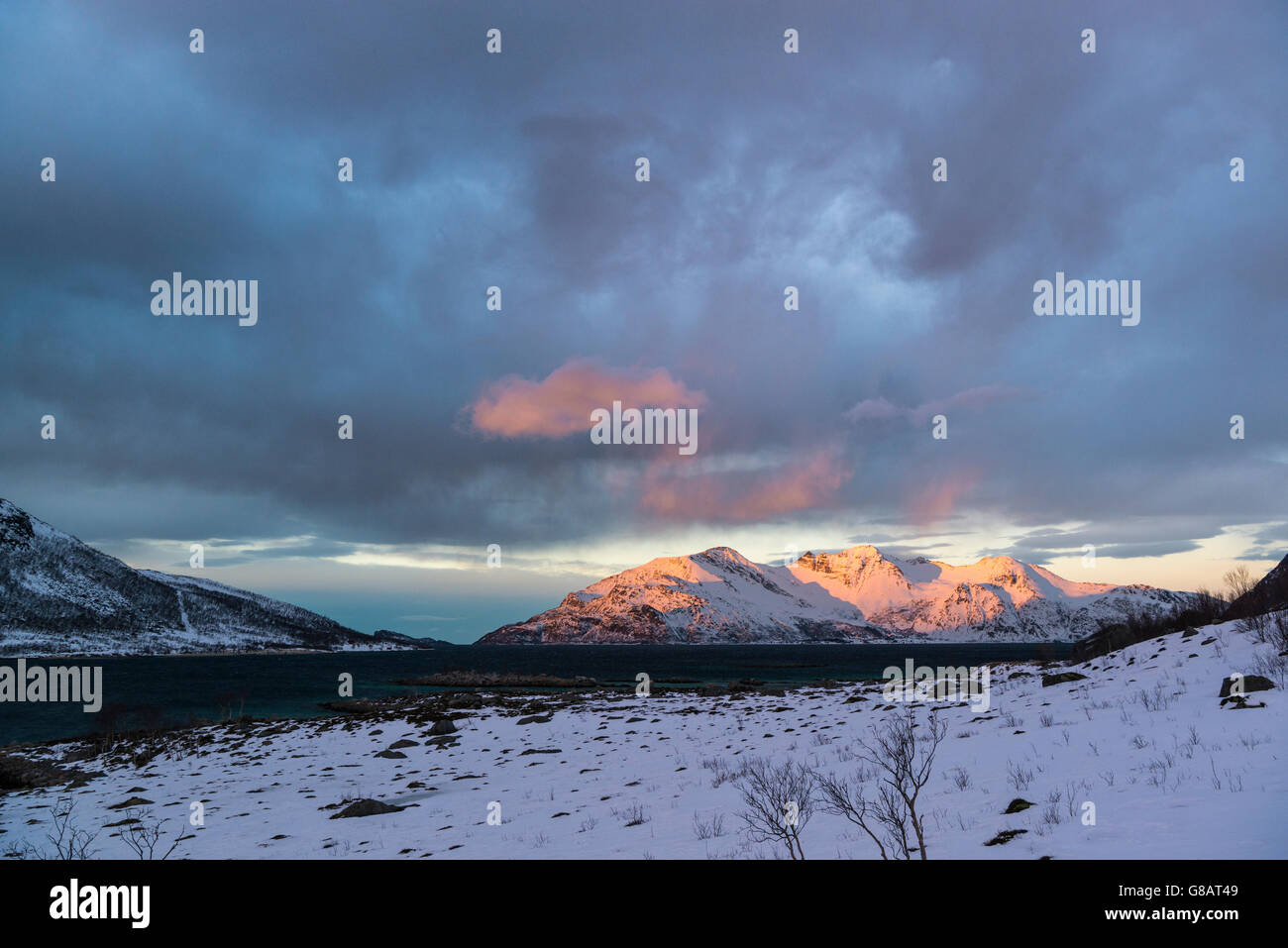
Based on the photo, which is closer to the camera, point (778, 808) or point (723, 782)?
point (778, 808)

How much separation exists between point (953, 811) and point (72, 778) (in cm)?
2990

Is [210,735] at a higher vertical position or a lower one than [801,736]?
lower

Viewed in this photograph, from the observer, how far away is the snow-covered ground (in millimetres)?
8375

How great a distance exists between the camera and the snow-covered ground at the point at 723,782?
27.5 feet

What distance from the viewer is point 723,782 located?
16312 mm

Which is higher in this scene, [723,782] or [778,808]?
[778,808]
